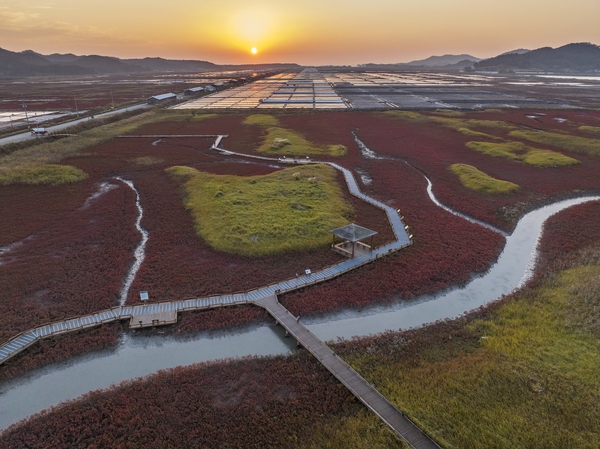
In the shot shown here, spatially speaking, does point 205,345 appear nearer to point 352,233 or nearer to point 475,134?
point 352,233

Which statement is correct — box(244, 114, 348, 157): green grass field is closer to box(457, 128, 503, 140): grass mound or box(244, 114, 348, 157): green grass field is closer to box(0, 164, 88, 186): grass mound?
box(0, 164, 88, 186): grass mound

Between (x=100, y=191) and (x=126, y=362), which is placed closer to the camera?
(x=126, y=362)

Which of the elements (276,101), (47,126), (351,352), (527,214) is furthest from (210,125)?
(351,352)

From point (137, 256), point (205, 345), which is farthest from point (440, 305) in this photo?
point (137, 256)

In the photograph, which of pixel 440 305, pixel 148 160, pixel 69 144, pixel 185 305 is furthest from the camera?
pixel 69 144

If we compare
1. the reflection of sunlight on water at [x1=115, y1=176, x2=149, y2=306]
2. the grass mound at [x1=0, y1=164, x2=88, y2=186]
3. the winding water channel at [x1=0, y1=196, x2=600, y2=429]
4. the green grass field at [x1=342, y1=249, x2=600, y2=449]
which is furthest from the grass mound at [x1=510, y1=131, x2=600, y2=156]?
the grass mound at [x1=0, y1=164, x2=88, y2=186]

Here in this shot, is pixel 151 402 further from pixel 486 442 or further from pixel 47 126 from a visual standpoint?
pixel 47 126
